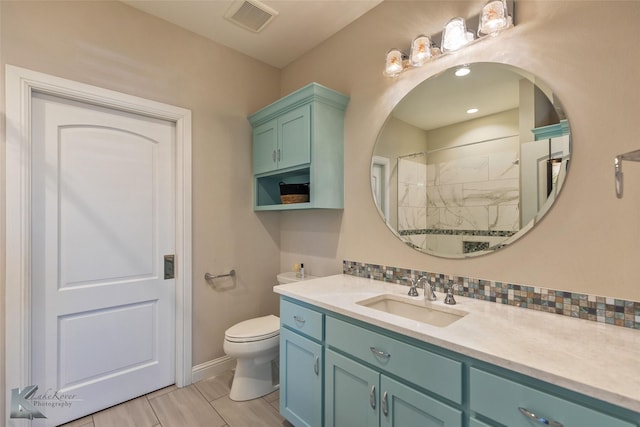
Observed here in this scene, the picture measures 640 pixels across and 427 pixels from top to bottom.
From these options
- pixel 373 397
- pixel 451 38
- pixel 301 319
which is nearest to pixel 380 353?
pixel 373 397

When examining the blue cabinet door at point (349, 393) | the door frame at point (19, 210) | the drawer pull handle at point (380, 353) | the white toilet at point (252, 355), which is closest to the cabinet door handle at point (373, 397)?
the blue cabinet door at point (349, 393)

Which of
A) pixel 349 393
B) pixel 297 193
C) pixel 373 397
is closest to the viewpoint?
pixel 373 397

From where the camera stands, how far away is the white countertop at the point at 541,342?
29.8 inches

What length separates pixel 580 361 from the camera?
33.5 inches

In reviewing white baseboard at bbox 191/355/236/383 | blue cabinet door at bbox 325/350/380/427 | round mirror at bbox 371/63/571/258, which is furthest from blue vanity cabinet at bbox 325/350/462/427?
white baseboard at bbox 191/355/236/383

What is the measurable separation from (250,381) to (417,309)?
133 centimetres

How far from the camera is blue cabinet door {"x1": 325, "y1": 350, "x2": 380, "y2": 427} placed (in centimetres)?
125

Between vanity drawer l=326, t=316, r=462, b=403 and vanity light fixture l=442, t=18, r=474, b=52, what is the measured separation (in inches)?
59.6

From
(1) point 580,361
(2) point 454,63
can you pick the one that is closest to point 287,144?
(2) point 454,63

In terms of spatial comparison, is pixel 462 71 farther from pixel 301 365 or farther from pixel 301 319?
pixel 301 365

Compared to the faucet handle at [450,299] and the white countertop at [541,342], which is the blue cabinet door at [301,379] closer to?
the white countertop at [541,342]

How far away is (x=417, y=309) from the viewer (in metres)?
1.52

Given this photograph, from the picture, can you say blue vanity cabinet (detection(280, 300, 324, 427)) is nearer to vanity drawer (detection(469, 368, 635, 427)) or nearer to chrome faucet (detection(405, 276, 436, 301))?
chrome faucet (detection(405, 276, 436, 301))

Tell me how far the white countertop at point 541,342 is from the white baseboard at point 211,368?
1.37 meters
